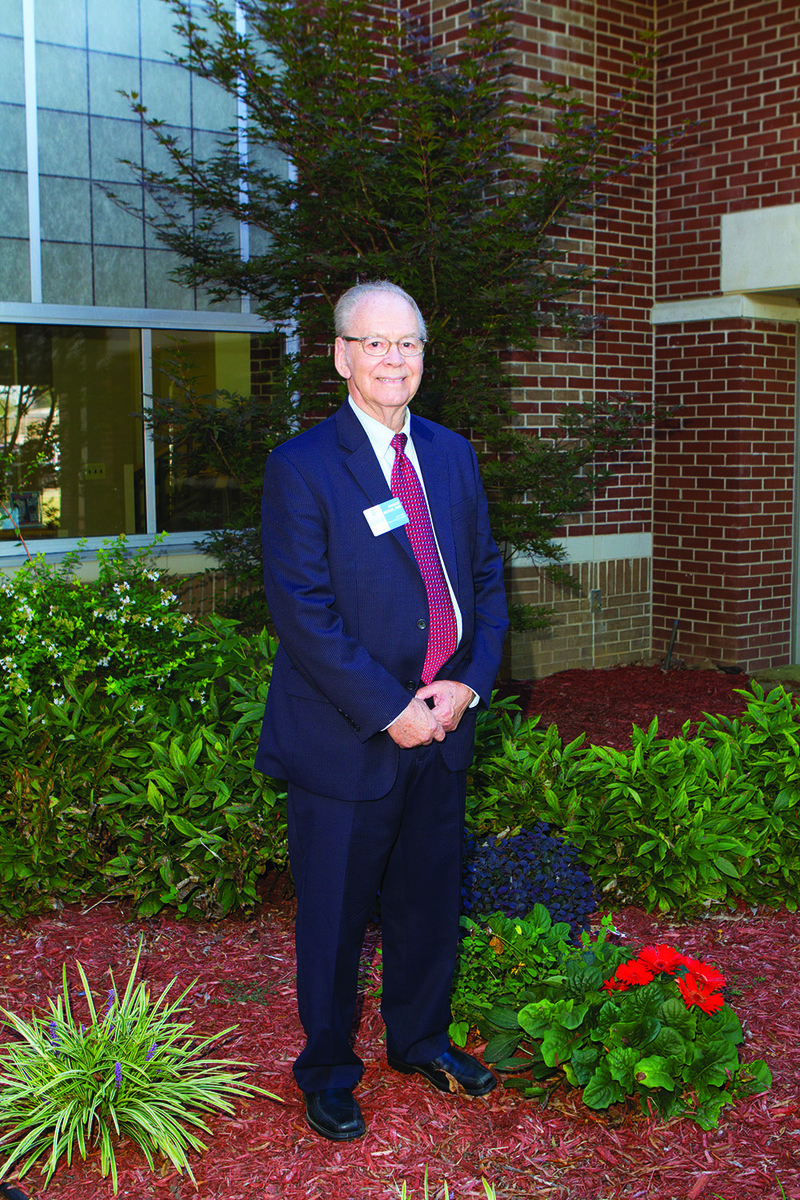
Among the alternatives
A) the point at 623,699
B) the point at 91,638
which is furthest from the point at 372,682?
the point at 623,699

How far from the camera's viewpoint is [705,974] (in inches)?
118

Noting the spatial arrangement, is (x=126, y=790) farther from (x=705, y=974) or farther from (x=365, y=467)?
(x=705, y=974)

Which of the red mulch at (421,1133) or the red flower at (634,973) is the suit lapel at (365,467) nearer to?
the red flower at (634,973)

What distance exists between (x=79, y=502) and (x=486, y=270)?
294 centimetres

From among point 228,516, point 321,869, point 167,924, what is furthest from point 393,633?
point 228,516

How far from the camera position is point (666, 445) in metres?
8.54

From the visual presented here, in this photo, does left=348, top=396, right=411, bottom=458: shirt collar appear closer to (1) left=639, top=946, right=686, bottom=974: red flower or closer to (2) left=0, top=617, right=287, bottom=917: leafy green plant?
(1) left=639, top=946, right=686, bottom=974: red flower

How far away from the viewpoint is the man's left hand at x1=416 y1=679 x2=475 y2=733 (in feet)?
9.28

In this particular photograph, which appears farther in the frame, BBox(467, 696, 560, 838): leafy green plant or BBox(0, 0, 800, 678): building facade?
BBox(0, 0, 800, 678): building facade

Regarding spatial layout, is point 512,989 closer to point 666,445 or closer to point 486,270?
point 486,270

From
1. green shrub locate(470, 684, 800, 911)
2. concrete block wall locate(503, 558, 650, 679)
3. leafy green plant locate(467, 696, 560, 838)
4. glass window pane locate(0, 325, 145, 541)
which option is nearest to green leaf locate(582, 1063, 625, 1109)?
green shrub locate(470, 684, 800, 911)

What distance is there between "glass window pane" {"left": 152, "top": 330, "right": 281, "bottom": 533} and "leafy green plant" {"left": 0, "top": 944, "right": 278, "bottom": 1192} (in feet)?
14.6

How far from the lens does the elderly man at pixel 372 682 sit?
273cm

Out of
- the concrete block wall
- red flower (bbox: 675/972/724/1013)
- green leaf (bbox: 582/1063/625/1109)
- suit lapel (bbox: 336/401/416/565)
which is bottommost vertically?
green leaf (bbox: 582/1063/625/1109)
